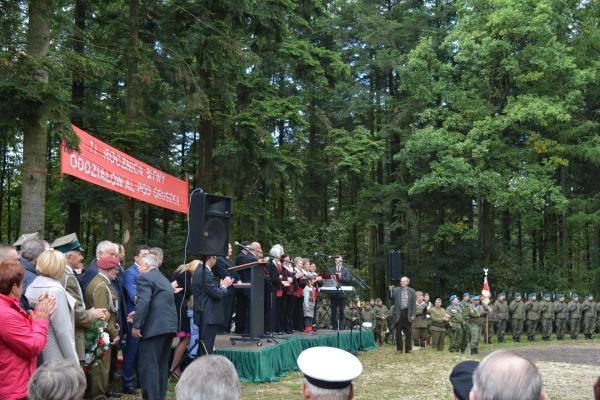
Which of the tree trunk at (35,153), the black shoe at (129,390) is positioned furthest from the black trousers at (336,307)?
the tree trunk at (35,153)

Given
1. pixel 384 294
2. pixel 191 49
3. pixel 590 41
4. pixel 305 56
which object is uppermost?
pixel 590 41

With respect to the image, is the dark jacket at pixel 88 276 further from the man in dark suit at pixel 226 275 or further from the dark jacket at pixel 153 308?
the man in dark suit at pixel 226 275

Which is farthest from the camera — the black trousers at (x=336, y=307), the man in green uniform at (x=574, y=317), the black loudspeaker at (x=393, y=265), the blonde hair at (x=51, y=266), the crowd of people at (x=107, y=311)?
the man in green uniform at (x=574, y=317)

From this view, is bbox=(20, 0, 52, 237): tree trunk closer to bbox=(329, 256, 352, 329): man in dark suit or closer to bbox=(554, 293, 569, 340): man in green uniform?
bbox=(329, 256, 352, 329): man in dark suit

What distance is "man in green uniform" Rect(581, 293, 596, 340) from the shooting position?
26.2 meters

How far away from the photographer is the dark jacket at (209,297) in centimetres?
862

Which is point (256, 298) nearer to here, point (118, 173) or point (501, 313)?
point (118, 173)

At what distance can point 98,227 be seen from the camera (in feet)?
117

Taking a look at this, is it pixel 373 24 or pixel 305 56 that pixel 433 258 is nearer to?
pixel 373 24

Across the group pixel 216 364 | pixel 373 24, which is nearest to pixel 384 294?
pixel 373 24

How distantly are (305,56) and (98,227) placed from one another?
19734 millimetres

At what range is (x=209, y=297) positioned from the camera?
28.9ft

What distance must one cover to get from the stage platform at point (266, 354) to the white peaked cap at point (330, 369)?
755 cm

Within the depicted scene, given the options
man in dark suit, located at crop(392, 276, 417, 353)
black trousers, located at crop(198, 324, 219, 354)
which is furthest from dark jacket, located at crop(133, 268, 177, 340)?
man in dark suit, located at crop(392, 276, 417, 353)
